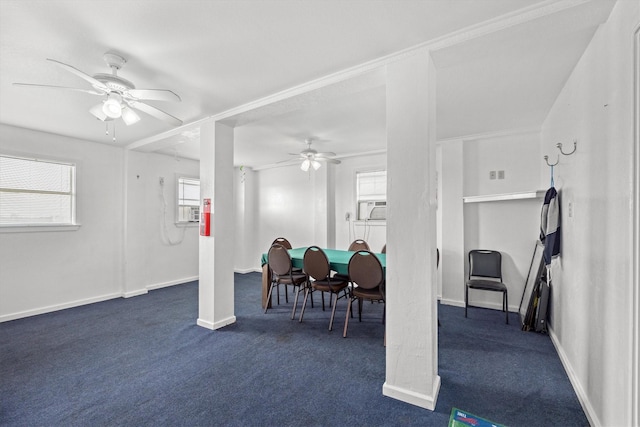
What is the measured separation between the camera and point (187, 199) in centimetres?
575

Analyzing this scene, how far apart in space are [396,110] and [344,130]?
6.21 feet

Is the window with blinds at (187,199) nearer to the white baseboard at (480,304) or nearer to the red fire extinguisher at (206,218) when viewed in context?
the red fire extinguisher at (206,218)

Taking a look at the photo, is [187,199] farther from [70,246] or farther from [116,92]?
[116,92]

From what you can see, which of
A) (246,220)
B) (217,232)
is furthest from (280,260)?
(246,220)

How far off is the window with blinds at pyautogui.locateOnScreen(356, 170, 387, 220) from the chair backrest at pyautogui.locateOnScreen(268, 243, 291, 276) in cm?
205

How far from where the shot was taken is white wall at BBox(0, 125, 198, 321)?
3.67 metres

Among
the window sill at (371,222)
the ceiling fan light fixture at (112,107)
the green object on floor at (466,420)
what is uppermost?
the ceiling fan light fixture at (112,107)

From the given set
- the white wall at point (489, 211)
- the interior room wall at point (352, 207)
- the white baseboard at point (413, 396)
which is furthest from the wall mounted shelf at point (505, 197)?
the white baseboard at point (413, 396)

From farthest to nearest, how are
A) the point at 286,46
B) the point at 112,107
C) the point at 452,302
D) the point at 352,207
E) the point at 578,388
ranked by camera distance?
the point at 352,207, the point at 452,302, the point at 112,107, the point at 578,388, the point at 286,46

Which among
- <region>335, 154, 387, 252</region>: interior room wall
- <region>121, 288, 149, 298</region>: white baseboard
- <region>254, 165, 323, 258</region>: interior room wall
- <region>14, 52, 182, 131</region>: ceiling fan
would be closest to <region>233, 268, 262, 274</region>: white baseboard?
<region>254, 165, 323, 258</region>: interior room wall

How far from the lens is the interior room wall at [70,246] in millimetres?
3625

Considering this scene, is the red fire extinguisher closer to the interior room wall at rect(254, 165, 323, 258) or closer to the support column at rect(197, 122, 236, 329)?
the support column at rect(197, 122, 236, 329)

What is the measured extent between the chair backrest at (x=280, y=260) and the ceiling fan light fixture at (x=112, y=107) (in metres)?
2.19

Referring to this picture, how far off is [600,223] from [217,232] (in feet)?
10.7
